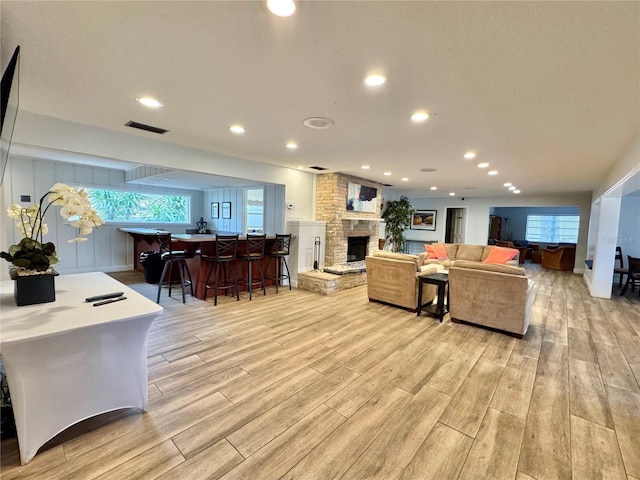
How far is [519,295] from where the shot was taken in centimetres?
330

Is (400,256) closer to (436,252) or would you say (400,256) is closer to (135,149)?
(436,252)

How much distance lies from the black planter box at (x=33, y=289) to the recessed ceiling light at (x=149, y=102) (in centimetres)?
156

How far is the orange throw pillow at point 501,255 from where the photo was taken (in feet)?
20.3

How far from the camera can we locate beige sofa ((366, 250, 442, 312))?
418 centimetres

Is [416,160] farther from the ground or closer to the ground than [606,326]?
farther from the ground

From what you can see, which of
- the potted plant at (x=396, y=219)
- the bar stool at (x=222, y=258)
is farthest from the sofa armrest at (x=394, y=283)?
the potted plant at (x=396, y=219)

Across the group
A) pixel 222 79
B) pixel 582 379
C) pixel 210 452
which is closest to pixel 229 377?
pixel 210 452

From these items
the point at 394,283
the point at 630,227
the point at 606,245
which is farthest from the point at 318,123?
the point at 630,227

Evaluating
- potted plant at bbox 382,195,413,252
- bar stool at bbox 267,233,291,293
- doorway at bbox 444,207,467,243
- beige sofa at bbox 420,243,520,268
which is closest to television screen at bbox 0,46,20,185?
bar stool at bbox 267,233,291,293

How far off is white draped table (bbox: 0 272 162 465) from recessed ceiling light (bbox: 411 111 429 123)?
2552 mm

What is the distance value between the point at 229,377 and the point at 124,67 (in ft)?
7.99

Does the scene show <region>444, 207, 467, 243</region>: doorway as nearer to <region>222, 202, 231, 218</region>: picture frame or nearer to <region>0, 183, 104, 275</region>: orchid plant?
<region>222, 202, 231, 218</region>: picture frame

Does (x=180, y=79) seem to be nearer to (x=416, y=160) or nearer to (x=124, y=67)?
(x=124, y=67)

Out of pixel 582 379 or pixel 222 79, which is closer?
pixel 222 79
